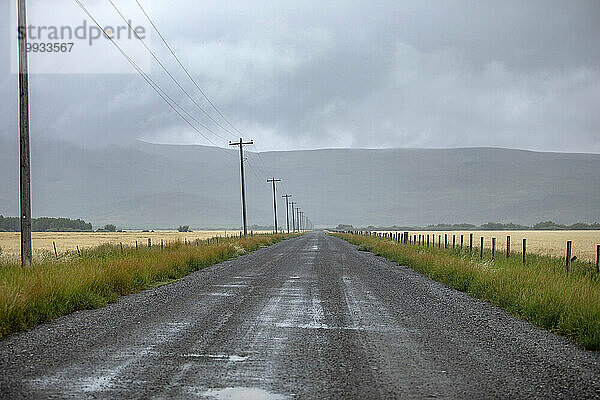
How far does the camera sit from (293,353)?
8258mm

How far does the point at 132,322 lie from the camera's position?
10.7 m

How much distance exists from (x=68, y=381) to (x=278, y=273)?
49.0ft

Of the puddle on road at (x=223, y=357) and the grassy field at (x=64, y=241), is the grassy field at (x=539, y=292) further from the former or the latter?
the grassy field at (x=64, y=241)

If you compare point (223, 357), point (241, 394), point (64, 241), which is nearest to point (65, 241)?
point (64, 241)

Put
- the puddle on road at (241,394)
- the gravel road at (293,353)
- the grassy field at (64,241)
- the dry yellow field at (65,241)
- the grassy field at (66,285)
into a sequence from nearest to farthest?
the puddle on road at (241,394)
the gravel road at (293,353)
the grassy field at (66,285)
the grassy field at (64,241)
the dry yellow field at (65,241)

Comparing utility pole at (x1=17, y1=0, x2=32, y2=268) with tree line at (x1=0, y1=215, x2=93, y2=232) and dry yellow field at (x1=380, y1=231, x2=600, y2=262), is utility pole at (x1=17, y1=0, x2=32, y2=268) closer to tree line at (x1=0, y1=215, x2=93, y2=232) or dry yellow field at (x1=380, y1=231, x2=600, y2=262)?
dry yellow field at (x1=380, y1=231, x2=600, y2=262)

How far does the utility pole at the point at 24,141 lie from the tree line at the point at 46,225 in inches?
5434

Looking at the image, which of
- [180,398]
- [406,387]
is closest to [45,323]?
[180,398]

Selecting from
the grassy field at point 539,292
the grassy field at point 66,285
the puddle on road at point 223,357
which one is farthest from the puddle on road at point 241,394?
the grassy field at point 539,292

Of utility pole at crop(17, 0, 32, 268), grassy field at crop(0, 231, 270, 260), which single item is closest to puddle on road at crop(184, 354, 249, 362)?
utility pole at crop(17, 0, 32, 268)

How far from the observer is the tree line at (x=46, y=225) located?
5851 inches

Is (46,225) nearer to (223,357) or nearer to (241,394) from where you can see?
(223,357)

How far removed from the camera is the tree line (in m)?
149

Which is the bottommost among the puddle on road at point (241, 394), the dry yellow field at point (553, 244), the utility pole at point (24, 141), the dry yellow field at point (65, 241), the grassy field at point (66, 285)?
the dry yellow field at point (553, 244)
